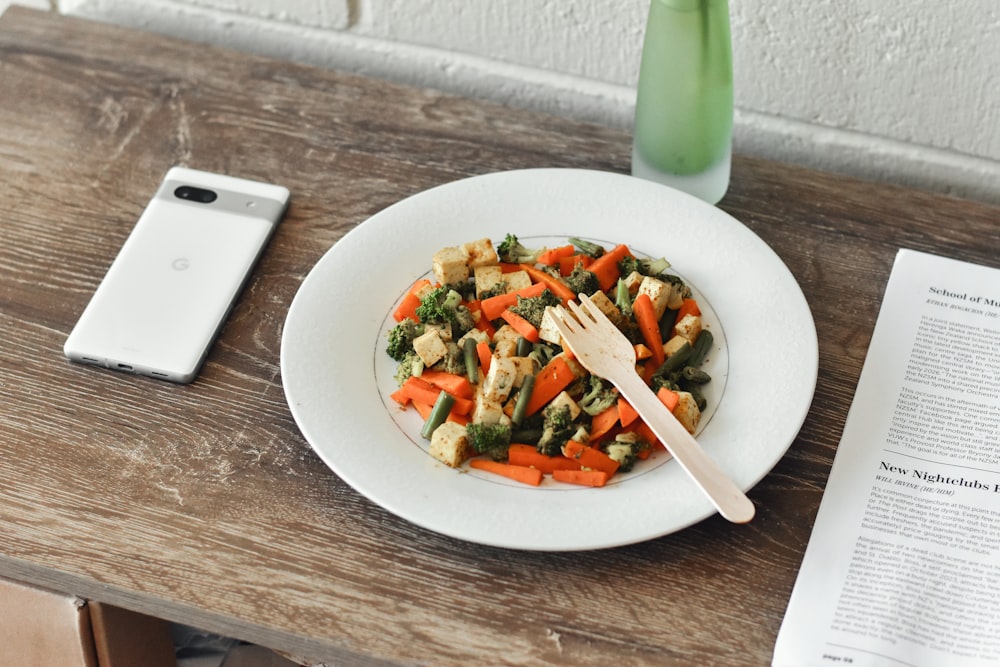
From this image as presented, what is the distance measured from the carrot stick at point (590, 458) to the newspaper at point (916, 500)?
20 centimetres

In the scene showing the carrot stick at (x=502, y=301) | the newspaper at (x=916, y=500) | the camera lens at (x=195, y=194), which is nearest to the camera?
the newspaper at (x=916, y=500)

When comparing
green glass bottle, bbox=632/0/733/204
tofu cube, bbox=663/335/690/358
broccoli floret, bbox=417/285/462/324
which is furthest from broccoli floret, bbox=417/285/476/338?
green glass bottle, bbox=632/0/733/204

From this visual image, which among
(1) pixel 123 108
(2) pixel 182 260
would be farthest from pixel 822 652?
(1) pixel 123 108

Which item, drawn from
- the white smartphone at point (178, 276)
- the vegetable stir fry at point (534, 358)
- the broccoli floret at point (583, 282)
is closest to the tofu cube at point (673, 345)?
the vegetable stir fry at point (534, 358)

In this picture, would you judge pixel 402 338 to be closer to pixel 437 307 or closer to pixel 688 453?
pixel 437 307

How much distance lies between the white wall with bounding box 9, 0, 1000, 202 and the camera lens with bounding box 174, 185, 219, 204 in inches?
17.7

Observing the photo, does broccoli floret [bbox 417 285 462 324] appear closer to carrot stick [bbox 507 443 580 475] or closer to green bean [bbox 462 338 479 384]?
green bean [bbox 462 338 479 384]

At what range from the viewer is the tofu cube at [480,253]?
1147mm

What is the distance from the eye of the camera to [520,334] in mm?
1081

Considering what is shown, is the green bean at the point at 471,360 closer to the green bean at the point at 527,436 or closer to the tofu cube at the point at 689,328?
the green bean at the point at 527,436

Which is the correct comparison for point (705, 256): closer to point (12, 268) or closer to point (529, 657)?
point (529, 657)

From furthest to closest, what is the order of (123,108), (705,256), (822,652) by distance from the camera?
(123,108) < (705,256) < (822,652)

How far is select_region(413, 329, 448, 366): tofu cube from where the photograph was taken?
1.05 m

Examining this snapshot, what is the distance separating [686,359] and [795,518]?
0.19 m
